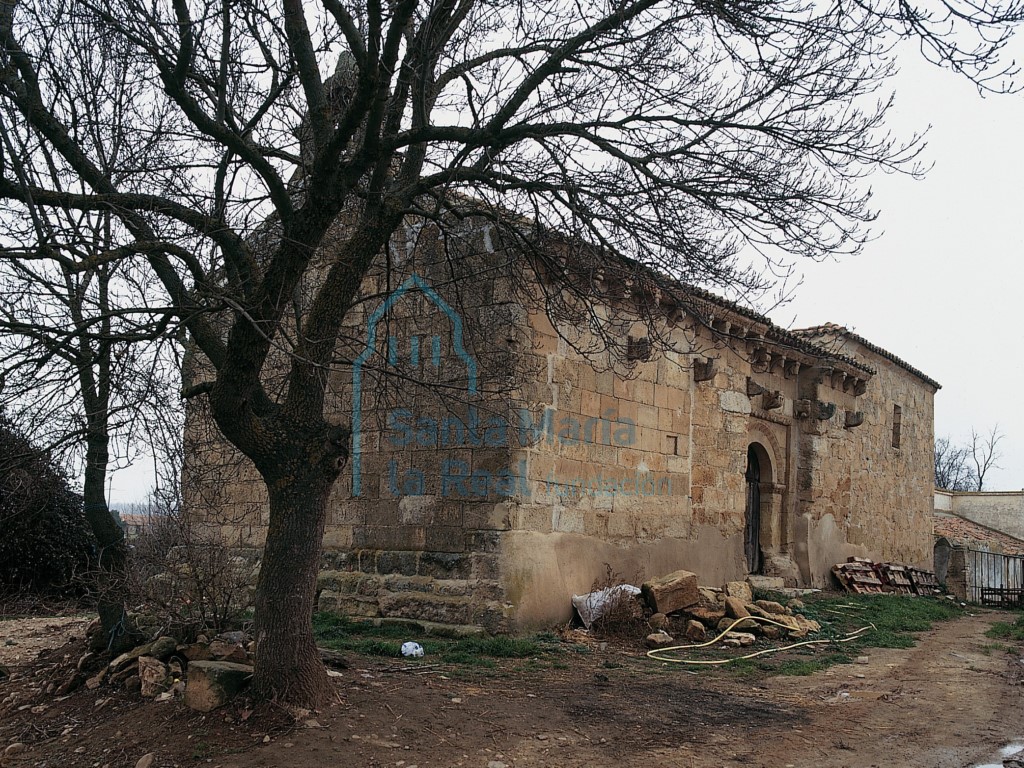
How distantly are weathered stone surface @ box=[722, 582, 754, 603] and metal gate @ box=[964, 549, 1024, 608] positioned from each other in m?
8.02

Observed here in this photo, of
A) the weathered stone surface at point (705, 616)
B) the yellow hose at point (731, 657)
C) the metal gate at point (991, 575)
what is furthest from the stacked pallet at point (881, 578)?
the weathered stone surface at point (705, 616)

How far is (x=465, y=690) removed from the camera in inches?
267

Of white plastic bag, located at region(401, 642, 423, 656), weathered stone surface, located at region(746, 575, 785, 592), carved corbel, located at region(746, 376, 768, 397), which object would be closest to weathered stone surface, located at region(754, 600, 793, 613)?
weathered stone surface, located at region(746, 575, 785, 592)

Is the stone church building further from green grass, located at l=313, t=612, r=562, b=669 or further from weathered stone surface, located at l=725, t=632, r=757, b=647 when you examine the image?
weathered stone surface, located at l=725, t=632, r=757, b=647

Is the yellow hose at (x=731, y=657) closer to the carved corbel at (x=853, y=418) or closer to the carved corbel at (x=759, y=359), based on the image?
the carved corbel at (x=759, y=359)

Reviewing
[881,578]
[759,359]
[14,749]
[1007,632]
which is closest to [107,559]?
[14,749]

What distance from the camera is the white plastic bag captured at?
7.98 meters

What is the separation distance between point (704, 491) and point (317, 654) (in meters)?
7.18

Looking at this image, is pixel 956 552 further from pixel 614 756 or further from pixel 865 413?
pixel 614 756

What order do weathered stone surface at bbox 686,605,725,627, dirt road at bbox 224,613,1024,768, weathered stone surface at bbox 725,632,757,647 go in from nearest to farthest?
dirt road at bbox 224,613,1024,768 → weathered stone surface at bbox 725,632,757,647 → weathered stone surface at bbox 686,605,725,627

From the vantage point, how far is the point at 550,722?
607cm

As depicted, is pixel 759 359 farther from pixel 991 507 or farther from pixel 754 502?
pixel 991 507

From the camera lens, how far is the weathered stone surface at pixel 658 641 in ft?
29.8

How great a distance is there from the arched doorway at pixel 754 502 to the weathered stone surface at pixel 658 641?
5741mm
